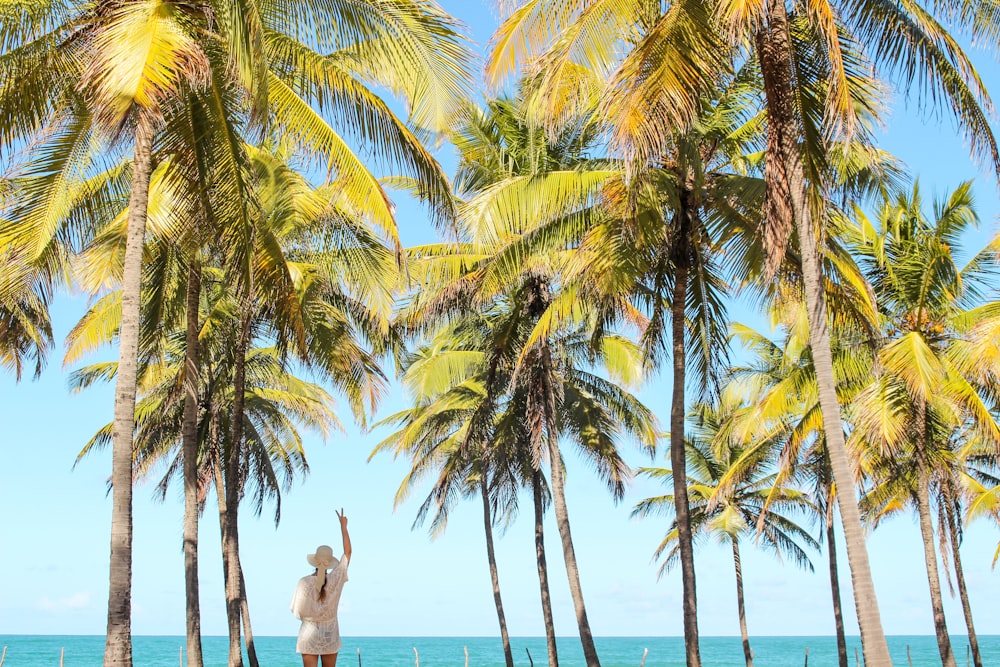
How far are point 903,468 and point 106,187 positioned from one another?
17693 millimetres

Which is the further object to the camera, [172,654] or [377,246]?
[172,654]

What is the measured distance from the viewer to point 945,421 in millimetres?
19172

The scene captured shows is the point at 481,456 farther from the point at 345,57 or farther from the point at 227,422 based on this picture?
the point at 345,57

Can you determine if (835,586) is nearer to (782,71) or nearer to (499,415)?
(499,415)

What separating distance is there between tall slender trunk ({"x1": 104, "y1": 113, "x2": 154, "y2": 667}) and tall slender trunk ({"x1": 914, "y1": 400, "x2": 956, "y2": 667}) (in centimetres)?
1295

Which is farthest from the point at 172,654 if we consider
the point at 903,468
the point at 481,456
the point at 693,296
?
the point at 693,296

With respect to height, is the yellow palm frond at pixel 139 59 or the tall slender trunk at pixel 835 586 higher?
the yellow palm frond at pixel 139 59

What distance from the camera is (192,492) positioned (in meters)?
16.4

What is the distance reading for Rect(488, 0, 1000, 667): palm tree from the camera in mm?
9289

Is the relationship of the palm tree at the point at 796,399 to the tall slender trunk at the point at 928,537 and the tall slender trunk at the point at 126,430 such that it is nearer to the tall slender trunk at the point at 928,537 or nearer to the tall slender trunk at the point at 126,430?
the tall slender trunk at the point at 928,537

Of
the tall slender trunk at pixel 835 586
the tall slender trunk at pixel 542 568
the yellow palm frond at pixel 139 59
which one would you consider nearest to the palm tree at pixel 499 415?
the tall slender trunk at pixel 542 568

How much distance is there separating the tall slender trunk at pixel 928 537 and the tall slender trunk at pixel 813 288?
8289 mm

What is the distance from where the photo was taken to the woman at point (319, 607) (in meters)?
6.57

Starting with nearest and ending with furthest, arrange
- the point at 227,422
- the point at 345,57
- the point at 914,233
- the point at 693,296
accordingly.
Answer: the point at 345,57
the point at 693,296
the point at 914,233
the point at 227,422
